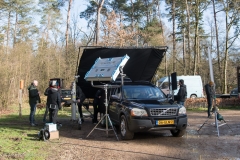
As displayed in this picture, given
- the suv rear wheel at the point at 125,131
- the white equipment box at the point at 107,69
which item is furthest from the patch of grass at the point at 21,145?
the white equipment box at the point at 107,69

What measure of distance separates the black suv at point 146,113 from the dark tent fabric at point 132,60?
2.66m

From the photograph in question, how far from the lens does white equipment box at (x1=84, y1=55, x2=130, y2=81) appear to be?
30.1ft

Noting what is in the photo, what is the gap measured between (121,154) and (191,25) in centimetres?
2786

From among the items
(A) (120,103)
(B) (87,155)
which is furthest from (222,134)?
(B) (87,155)

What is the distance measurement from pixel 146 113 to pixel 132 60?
454 cm

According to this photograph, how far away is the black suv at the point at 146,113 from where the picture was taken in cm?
772

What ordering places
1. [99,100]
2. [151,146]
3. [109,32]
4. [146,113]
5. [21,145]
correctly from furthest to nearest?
[109,32]
[99,100]
[146,113]
[151,146]
[21,145]

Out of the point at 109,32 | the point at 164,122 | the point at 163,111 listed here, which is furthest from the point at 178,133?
the point at 109,32

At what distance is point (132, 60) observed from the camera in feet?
39.1

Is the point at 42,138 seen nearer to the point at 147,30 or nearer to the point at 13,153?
the point at 13,153

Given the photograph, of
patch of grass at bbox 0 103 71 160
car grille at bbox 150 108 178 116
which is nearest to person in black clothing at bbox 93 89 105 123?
patch of grass at bbox 0 103 71 160

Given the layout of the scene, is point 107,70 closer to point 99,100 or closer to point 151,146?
point 99,100

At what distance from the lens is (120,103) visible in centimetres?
879

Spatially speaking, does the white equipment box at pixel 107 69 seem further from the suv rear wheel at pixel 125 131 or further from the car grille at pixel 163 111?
the car grille at pixel 163 111
